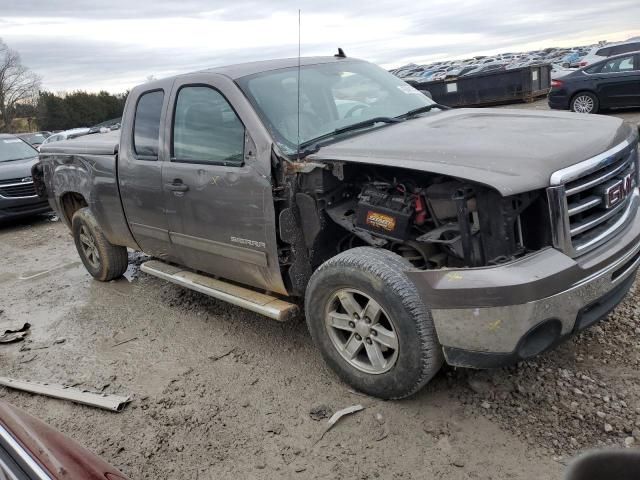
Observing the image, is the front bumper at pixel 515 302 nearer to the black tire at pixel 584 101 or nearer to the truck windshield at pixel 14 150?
the truck windshield at pixel 14 150

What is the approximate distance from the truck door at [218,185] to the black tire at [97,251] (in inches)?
61.9

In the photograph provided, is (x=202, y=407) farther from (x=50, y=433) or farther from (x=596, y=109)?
(x=596, y=109)

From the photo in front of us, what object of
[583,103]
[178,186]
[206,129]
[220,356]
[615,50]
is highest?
[615,50]

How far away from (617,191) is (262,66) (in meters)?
Result: 2.50

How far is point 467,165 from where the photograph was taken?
2664 mm

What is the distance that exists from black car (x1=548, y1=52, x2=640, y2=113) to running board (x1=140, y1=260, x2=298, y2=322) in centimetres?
1242

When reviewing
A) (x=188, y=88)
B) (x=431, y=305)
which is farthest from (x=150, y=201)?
(x=431, y=305)

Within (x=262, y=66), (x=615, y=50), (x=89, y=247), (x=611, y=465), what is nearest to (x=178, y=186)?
(x=262, y=66)

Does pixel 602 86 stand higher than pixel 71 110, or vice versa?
pixel 71 110

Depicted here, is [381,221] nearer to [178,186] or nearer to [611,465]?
[178,186]

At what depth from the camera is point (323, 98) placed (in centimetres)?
395

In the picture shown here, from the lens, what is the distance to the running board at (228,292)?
3.60 meters

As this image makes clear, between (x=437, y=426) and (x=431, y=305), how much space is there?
712mm

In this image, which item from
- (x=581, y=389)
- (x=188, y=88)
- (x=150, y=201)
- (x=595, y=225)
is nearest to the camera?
(x=595, y=225)
